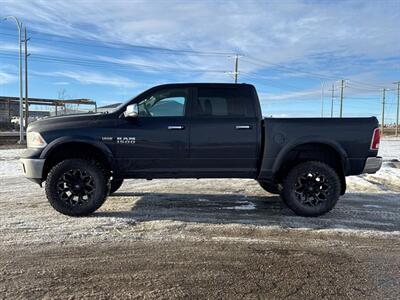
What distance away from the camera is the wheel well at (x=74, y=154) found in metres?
6.62

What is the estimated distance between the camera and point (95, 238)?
553cm

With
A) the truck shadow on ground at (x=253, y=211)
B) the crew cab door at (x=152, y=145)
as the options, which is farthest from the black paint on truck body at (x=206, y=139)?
the truck shadow on ground at (x=253, y=211)

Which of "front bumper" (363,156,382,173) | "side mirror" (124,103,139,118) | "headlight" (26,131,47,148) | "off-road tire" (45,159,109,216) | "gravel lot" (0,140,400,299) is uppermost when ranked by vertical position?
"side mirror" (124,103,139,118)

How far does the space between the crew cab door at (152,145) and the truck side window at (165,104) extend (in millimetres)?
44

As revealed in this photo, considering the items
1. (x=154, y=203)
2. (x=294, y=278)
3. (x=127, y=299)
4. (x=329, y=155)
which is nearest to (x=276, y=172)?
(x=329, y=155)

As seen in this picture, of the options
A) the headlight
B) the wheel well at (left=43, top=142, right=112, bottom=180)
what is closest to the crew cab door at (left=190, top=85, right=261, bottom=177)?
the wheel well at (left=43, top=142, right=112, bottom=180)

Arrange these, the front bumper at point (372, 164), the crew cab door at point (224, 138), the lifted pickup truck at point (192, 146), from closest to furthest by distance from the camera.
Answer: the lifted pickup truck at point (192, 146) → the crew cab door at point (224, 138) → the front bumper at point (372, 164)

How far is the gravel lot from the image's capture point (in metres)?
4.04

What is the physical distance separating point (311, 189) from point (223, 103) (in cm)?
195

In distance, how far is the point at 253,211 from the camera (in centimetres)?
725

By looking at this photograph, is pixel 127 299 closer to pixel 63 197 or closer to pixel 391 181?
pixel 63 197

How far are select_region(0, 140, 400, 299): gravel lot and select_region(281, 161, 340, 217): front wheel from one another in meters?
0.19

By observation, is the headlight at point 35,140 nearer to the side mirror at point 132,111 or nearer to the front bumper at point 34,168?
the front bumper at point 34,168

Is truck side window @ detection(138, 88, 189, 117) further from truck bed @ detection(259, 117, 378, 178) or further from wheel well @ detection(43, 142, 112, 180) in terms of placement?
truck bed @ detection(259, 117, 378, 178)
